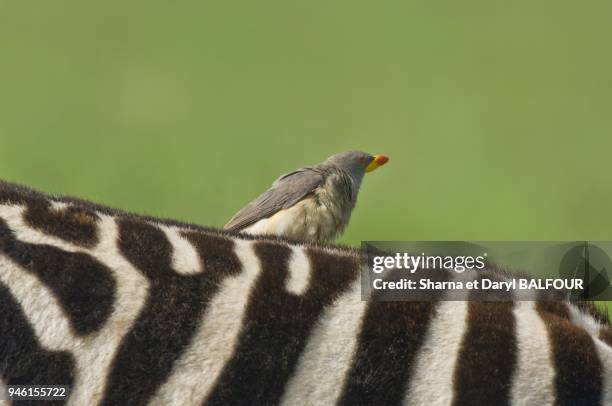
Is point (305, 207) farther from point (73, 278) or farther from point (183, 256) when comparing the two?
point (73, 278)

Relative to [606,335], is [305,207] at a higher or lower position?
higher

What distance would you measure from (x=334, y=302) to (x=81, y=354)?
598 millimetres

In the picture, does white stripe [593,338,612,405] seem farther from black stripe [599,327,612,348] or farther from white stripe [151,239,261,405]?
white stripe [151,239,261,405]

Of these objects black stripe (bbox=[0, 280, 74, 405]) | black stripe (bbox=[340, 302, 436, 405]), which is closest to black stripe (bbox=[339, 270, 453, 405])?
black stripe (bbox=[340, 302, 436, 405])

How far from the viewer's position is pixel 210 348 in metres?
2.04

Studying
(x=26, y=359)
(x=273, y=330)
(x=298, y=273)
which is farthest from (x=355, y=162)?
(x=26, y=359)

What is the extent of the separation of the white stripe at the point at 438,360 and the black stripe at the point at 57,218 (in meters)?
0.84

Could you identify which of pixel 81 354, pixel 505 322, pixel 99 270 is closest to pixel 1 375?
pixel 81 354

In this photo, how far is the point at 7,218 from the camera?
2193mm

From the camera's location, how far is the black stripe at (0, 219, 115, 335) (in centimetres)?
206

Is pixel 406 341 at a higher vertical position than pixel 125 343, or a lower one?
higher

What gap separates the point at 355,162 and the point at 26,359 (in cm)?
487

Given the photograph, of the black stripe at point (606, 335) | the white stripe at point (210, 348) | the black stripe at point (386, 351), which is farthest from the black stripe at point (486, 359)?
the white stripe at point (210, 348)

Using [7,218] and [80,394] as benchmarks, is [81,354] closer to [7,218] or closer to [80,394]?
[80,394]
